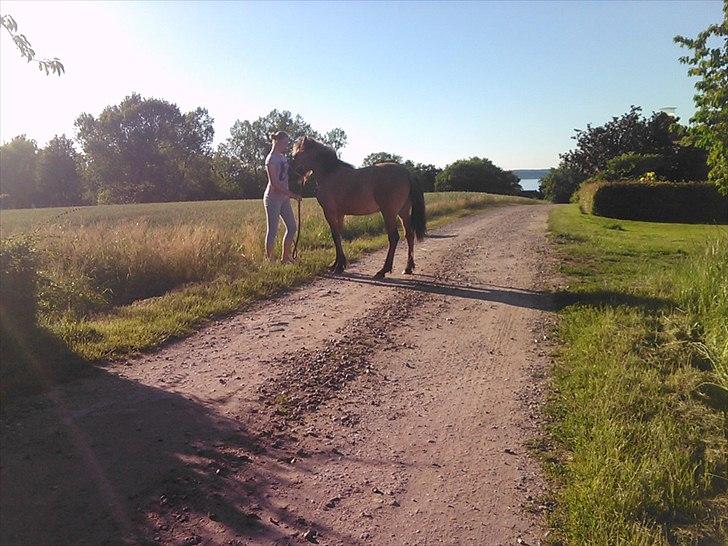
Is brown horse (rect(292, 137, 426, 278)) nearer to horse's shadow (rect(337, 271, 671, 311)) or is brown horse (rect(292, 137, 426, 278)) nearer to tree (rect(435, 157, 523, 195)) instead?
horse's shadow (rect(337, 271, 671, 311))

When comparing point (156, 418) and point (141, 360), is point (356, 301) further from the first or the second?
point (156, 418)

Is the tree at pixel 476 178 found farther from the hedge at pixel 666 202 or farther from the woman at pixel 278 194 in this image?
the woman at pixel 278 194

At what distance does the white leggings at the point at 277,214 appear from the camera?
9.41 meters

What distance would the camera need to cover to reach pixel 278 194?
9.41 meters

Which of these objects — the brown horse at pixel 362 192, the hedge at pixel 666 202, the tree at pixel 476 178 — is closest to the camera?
the brown horse at pixel 362 192

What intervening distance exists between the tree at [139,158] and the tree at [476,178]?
1225 inches

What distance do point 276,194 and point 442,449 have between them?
21.9 ft

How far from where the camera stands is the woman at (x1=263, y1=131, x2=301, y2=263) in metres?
9.23

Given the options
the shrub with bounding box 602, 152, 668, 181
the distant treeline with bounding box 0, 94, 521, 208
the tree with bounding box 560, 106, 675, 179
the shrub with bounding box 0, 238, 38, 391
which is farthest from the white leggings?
the distant treeline with bounding box 0, 94, 521, 208

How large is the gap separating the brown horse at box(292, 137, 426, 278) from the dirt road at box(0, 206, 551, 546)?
10.0 feet

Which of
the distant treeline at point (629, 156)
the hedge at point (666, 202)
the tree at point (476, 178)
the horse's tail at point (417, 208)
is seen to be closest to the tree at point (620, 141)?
the distant treeline at point (629, 156)

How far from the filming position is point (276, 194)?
370 inches

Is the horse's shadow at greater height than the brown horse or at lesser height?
lesser

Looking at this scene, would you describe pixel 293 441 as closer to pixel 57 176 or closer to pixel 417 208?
pixel 417 208
